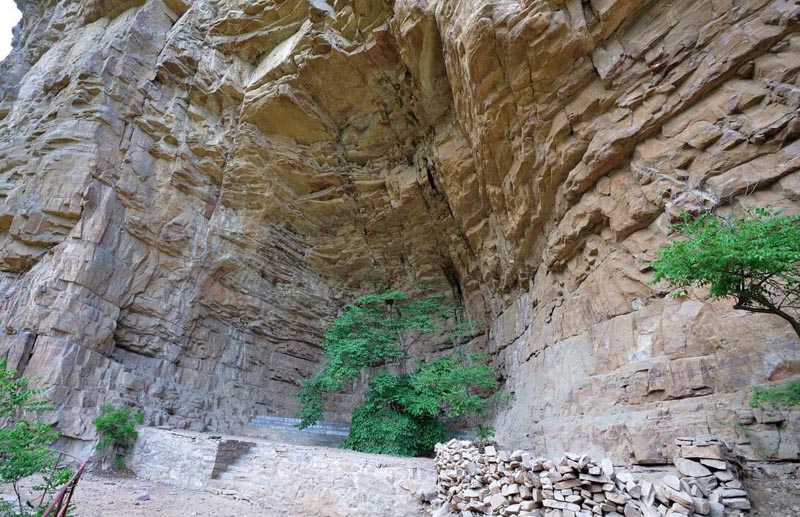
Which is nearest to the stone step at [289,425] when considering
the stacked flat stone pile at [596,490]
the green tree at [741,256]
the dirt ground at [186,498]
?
the dirt ground at [186,498]

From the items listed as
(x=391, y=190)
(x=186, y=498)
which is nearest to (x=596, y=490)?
(x=186, y=498)

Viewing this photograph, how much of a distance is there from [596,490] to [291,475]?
6088mm

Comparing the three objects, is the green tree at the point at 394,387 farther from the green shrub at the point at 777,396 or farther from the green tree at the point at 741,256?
the green tree at the point at 741,256

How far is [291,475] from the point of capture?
7.93 meters

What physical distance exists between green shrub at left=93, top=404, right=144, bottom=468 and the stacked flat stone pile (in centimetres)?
954

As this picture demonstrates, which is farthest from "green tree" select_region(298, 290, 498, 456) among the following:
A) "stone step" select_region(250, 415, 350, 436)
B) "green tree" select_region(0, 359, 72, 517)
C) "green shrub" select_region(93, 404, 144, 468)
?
"green tree" select_region(0, 359, 72, 517)

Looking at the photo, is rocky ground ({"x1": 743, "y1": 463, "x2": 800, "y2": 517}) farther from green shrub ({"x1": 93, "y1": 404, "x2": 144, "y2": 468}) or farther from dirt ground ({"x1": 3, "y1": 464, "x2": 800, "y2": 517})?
green shrub ({"x1": 93, "y1": 404, "x2": 144, "y2": 468})

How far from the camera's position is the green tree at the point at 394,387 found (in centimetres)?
1050

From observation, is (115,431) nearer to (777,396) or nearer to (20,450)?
(20,450)

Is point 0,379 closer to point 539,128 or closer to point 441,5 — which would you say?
point 539,128

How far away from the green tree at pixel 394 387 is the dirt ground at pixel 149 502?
13.2ft

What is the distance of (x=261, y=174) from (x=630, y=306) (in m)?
13.7

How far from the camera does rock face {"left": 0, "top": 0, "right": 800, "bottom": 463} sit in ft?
19.0

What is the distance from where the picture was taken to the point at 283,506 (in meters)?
7.54
